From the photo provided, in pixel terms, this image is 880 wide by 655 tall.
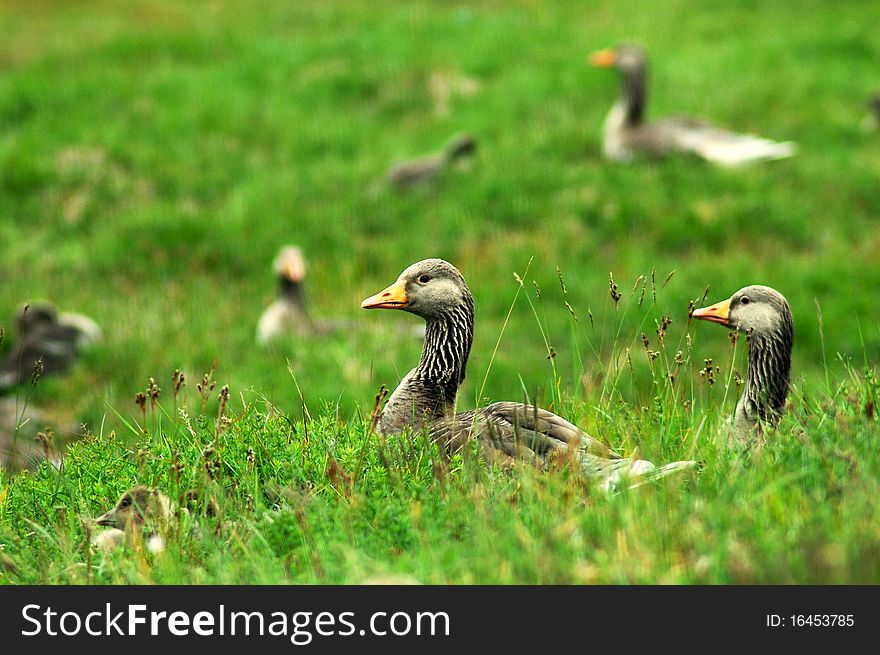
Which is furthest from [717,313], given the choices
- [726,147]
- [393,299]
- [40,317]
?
[726,147]

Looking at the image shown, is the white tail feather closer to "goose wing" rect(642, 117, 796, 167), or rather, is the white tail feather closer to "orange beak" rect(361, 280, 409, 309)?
"goose wing" rect(642, 117, 796, 167)

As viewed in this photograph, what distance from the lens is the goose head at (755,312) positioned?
5438 mm

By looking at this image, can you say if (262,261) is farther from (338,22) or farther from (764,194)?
(338,22)

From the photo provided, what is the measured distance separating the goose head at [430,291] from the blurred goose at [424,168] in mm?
9102

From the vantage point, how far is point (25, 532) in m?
4.59

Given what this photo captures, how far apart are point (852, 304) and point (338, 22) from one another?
45.5ft

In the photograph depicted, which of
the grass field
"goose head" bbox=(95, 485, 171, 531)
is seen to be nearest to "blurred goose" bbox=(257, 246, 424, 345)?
the grass field

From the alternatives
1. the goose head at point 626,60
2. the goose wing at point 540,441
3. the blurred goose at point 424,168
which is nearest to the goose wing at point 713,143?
the goose head at point 626,60

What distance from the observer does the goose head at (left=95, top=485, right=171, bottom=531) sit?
4.39 meters

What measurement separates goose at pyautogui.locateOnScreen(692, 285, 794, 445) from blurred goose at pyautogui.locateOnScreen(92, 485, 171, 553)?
2.67 metres

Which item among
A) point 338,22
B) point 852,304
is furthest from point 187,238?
point 338,22

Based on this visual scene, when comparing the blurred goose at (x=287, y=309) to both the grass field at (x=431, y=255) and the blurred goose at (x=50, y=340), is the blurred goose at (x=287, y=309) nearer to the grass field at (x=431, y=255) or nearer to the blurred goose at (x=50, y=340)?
the grass field at (x=431, y=255)

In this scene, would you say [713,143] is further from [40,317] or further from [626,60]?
[40,317]

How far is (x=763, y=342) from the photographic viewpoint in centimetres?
544
